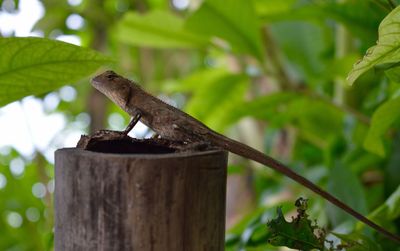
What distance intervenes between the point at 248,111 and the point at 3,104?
49 cm

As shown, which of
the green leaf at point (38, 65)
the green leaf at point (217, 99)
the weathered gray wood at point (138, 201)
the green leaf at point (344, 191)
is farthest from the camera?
the green leaf at point (217, 99)

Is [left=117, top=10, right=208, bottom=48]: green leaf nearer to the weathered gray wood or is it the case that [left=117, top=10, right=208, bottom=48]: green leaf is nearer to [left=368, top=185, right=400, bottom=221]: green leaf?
[left=368, top=185, right=400, bottom=221]: green leaf

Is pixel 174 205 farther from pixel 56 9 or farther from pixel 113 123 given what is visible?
pixel 113 123

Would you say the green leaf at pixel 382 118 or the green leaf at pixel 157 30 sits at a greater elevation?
the green leaf at pixel 157 30

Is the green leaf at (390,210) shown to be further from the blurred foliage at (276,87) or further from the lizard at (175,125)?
the lizard at (175,125)

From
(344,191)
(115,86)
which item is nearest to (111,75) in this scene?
(115,86)

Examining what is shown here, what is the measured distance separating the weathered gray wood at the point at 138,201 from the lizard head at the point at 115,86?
105 mm

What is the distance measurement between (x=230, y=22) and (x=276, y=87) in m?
0.44

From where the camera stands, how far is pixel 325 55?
1186 mm

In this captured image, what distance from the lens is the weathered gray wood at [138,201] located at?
361 millimetres

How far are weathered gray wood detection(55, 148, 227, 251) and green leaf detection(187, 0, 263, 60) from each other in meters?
0.48

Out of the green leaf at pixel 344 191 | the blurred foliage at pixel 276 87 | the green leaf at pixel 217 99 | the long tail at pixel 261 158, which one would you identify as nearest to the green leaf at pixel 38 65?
the blurred foliage at pixel 276 87

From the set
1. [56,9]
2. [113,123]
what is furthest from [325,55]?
[113,123]

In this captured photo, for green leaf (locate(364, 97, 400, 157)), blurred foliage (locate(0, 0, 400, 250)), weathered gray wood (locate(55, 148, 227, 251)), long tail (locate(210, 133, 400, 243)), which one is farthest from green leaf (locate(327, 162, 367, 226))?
weathered gray wood (locate(55, 148, 227, 251))
